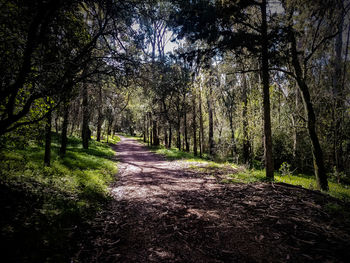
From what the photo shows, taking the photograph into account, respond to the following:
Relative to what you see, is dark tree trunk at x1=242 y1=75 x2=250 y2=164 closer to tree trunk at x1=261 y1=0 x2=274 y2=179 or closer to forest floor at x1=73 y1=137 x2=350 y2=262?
tree trunk at x1=261 y1=0 x2=274 y2=179

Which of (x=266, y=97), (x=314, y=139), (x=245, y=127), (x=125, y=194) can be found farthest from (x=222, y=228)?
(x=245, y=127)

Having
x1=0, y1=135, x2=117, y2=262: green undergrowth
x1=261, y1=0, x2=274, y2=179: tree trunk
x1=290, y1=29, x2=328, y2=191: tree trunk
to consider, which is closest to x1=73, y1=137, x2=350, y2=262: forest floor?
x1=0, y1=135, x2=117, y2=262: green undergrowth

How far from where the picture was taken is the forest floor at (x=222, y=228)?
9.24 ft

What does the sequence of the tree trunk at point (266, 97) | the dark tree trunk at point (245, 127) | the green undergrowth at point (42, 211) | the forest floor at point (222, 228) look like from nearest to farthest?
the green undergrowth at point (42, 211) < the forest floor at point (222, 228) < the tree trunk at point (266, 97) < the dark tree trunk at point (245, 127)

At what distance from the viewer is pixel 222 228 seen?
363 cm

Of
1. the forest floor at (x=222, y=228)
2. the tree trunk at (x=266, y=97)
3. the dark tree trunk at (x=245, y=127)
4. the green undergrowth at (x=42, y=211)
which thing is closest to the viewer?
the green undergrowth at (x=42, y=211)

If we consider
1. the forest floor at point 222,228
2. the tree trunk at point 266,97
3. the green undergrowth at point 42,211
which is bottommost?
the forest floor at point 222,228

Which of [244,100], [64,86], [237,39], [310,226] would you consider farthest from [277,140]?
[64,86]

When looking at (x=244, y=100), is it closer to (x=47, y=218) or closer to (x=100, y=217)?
(x=100, y=217)

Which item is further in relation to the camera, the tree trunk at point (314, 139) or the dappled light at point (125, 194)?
the tree trunk at point (314, 139)

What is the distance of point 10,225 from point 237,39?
8.65m

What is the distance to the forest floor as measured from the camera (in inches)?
111

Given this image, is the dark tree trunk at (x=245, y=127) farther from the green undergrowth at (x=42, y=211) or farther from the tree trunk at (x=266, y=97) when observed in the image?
the green undergrowth at (x=42, y=211)

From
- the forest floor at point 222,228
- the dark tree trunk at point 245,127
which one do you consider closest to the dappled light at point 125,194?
the forest floor at point 222,228
